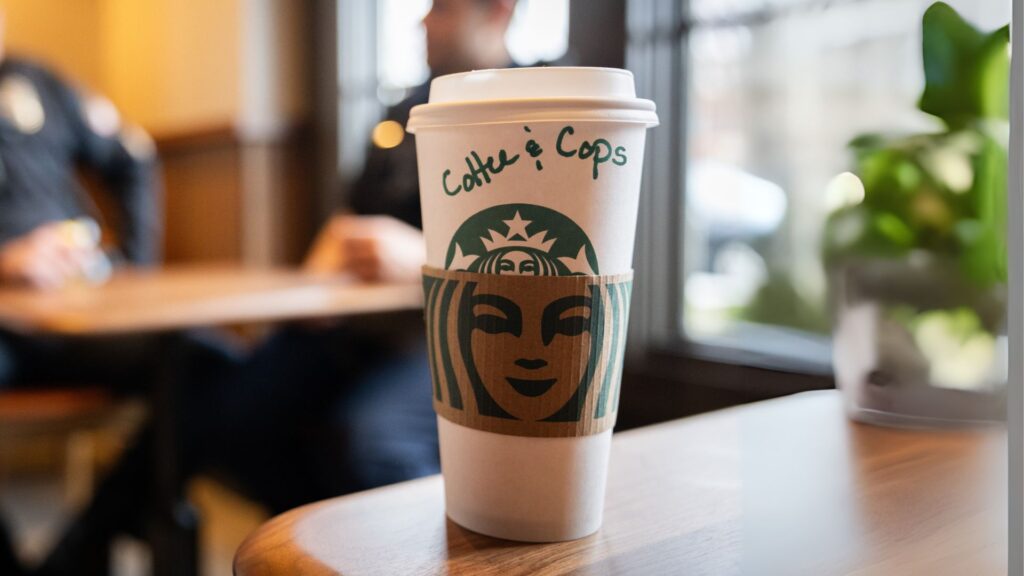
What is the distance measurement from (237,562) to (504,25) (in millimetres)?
1301

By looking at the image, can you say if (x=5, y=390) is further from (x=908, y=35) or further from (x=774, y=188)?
(x=908, y=35)

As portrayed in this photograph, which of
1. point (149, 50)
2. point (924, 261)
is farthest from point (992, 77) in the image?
point (149, 50)

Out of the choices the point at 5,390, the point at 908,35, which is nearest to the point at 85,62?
the point at 5,390

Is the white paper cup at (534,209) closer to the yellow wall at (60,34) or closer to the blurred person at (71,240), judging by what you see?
the blurred person at (71,240)

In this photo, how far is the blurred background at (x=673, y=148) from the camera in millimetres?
654

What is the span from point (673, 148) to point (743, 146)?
150 mm

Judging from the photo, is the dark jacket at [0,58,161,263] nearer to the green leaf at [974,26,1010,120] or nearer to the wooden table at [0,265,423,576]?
the wooden table at [0,265,423,576]

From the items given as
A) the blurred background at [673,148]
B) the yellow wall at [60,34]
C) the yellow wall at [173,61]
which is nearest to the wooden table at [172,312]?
the blurred background at [673,148]

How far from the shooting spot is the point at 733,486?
467 millimetres

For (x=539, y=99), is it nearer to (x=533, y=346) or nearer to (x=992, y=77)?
(x=533, y=346)

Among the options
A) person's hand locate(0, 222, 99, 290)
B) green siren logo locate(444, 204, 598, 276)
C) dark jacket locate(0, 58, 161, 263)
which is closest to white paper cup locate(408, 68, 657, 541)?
green siren logo locate(444, 204, 598, 276)

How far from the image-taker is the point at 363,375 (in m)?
1.58

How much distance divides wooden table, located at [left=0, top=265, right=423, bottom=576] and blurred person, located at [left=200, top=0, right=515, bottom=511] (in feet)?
0.33

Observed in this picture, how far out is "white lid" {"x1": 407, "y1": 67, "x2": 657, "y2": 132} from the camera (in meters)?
0.39
